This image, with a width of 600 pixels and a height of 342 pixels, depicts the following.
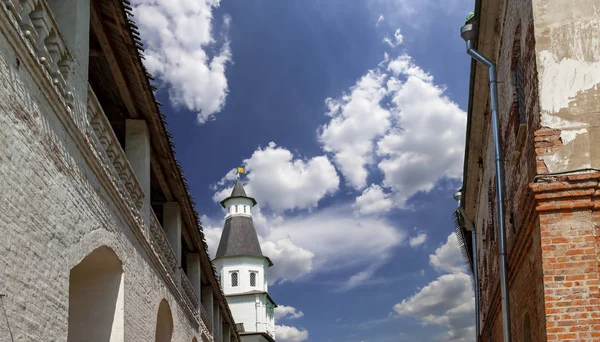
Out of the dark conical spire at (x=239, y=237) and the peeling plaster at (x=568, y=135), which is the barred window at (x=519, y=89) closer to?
the peeling plaster at (x=568, y=135)

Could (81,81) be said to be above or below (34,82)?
above

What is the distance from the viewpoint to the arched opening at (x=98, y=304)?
9711 millimetres

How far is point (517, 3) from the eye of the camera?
32.3 feet

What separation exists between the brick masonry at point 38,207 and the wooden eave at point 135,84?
2043mm

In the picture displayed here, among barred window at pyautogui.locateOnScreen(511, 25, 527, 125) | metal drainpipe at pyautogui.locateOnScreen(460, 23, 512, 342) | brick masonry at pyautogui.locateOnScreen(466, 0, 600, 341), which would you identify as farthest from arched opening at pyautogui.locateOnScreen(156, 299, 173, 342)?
barred window at pyautogui.locateOnScreen(511, 25, 527, 125)

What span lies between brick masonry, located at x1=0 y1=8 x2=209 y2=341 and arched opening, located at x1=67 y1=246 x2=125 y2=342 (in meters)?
0.89

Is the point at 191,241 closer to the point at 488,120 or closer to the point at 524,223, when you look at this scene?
the point at 488,120

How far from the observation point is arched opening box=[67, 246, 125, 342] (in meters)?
9.71

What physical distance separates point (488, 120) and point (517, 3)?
5.21 metres

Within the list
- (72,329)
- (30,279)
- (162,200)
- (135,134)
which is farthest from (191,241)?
(30,279)

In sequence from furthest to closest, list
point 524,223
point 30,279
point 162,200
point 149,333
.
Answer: point 162,200
point 149,333
point 524,223
point 30,279

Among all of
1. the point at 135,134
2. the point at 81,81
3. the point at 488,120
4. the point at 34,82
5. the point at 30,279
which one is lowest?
the point at 30,279

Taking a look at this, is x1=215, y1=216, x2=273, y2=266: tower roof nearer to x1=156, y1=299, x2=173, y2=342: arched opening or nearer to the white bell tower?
the white bell tower

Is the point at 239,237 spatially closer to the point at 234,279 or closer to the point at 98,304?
the point at 234,279
